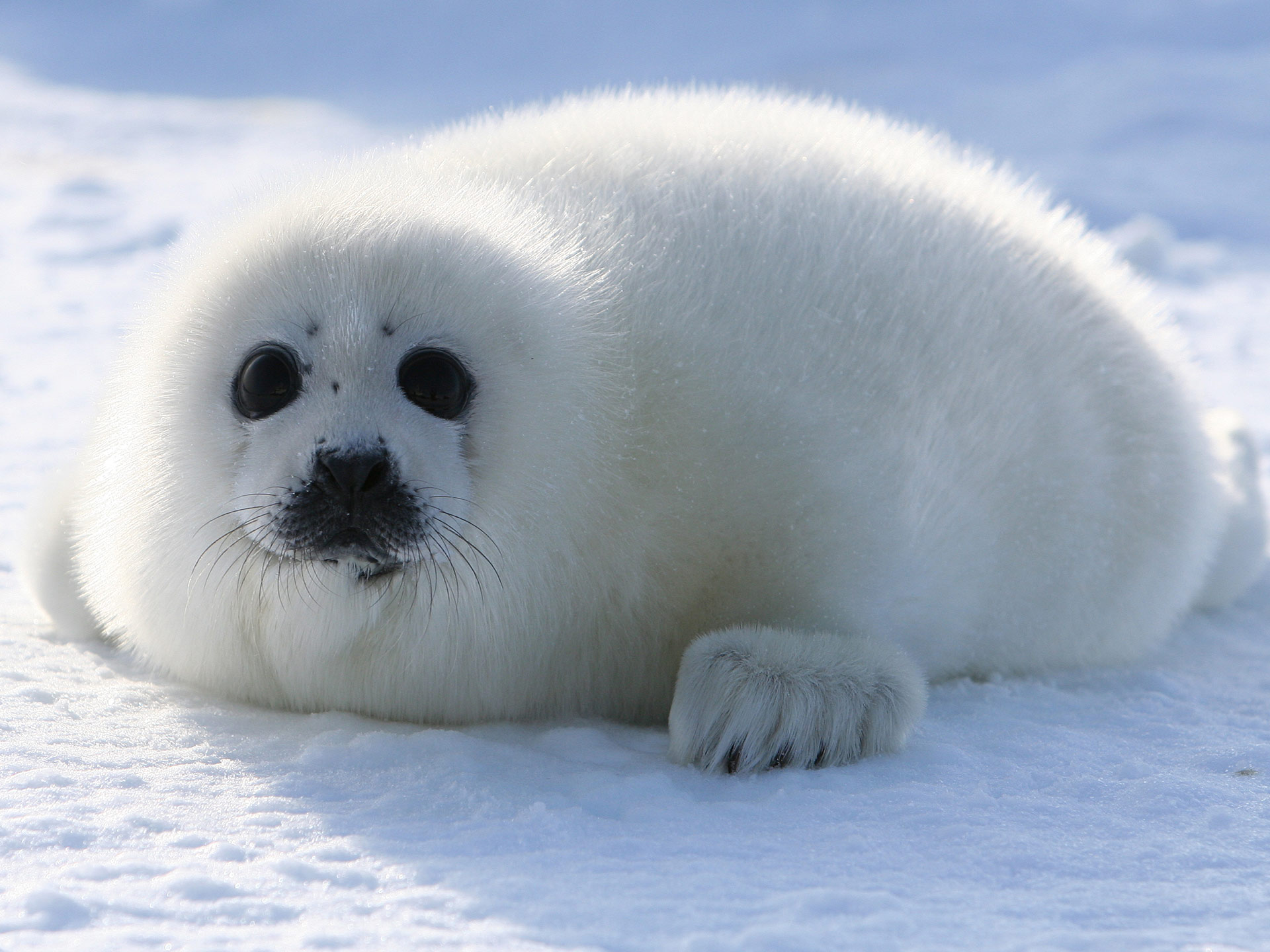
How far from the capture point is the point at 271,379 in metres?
1.97

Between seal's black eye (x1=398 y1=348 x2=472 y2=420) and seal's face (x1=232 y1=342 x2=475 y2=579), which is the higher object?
seal's black eye (x1=398 y1=348 x2=472 y2=420)

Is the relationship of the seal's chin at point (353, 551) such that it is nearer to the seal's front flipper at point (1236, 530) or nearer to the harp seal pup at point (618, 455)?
the harp seal pup at point (618, 455)

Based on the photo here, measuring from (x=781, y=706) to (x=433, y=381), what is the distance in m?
0.70

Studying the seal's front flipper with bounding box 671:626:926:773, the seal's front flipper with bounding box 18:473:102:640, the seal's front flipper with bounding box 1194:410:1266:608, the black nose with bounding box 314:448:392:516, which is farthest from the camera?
the seal's front flipper with bounding box 1194:410:1266:608

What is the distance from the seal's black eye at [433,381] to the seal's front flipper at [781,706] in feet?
1.76

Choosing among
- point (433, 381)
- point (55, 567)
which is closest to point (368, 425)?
point (433, 381)

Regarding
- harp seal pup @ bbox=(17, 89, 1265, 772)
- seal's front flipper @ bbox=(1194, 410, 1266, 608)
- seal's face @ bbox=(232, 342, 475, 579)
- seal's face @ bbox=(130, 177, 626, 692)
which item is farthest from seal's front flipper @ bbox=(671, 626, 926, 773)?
seal's front flipper @ bbox=(1194, 410, 1266, 608)

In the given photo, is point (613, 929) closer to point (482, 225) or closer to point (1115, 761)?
point (1115, 761)

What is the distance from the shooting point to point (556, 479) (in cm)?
207

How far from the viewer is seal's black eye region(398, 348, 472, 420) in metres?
1.97

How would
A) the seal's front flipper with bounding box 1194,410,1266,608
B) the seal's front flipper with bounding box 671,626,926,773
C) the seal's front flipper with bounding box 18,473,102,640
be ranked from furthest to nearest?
the seal's front flipper with bounding box 1194,410,1266,608 < the seal's front flipper with bounding box 18,473,102,640 < the seal's front flipper with bounding box 671,626,926,773

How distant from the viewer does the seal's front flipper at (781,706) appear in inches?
76.9

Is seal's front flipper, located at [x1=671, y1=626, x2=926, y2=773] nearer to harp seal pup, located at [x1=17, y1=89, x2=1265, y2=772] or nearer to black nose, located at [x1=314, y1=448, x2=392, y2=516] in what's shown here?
harp seal pup, located at [x1=17, y1=89, x2=1265, y2=772]

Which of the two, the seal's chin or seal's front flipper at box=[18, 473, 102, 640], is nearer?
the seal's chin
